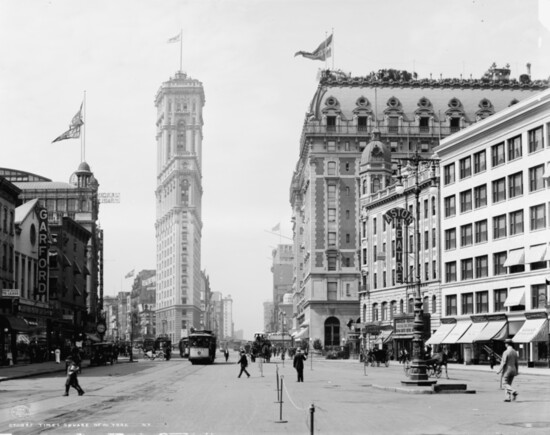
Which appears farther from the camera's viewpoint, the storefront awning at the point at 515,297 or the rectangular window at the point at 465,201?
the rectangular window at the point at 465,201

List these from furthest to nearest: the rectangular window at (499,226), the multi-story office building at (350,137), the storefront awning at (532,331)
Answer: the multi-story office building at (350,137) → the rectangular window at (499,226) → the storefront awning at (532,331)

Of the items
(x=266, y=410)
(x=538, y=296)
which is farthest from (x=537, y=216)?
(x=266, y=410)

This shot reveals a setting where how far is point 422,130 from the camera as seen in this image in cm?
12288

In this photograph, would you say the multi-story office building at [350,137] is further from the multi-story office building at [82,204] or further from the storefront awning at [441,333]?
the storefront awning at [441,333]

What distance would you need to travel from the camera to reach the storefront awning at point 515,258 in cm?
7019

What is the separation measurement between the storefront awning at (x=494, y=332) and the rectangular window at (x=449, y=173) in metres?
15.2

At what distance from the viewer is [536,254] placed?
67.9m

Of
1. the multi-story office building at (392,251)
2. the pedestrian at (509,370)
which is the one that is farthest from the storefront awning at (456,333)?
the pedestrian at (509,370)

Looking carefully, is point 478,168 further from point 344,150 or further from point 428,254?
point 344,150

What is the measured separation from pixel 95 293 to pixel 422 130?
5523 cm

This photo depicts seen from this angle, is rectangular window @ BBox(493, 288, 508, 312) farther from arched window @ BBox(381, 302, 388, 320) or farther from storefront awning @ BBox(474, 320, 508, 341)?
arched window @ BBox(381, 302, 388, 320)

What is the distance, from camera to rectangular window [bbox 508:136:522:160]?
234 ft

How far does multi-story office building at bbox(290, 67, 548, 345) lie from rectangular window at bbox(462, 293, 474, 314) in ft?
123

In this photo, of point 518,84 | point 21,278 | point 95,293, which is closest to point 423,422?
point 21,278
